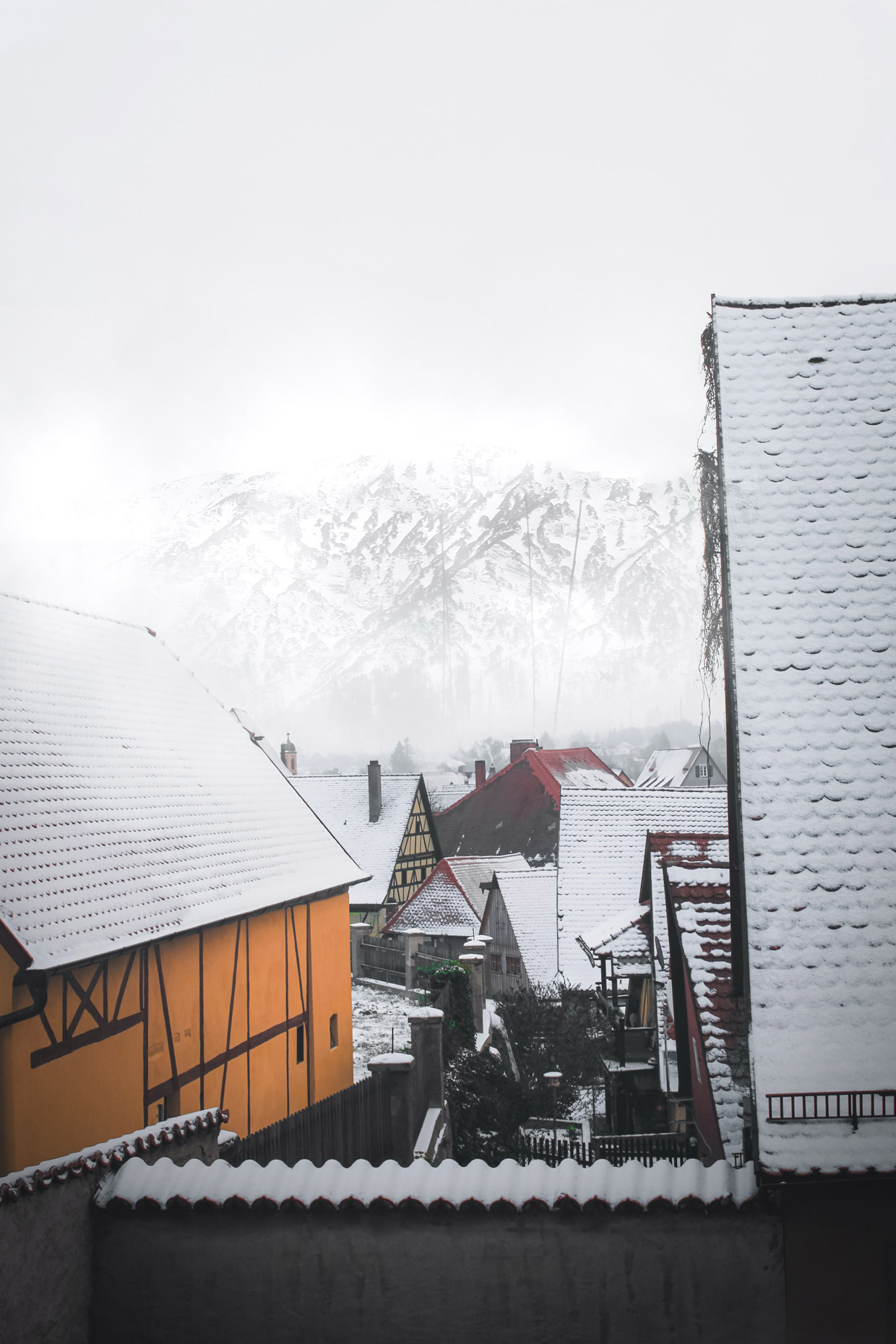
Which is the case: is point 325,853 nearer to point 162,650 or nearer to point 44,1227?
point 162,650

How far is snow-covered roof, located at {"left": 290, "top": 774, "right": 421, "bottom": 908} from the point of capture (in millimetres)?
35094

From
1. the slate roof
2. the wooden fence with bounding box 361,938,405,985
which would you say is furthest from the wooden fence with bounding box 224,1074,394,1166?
the slate roof

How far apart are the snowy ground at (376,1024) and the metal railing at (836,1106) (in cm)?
1212

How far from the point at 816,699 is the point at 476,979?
1597cm

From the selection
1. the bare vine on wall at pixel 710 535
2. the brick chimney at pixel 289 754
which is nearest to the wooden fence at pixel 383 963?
the brick chimney at pixel 289 754

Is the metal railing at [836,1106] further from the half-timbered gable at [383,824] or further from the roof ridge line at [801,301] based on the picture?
the half-timbered gable at [383,824]

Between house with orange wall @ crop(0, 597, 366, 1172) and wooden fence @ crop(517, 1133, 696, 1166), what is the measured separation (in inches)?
143

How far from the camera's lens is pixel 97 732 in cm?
1222

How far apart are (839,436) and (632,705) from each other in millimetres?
164743

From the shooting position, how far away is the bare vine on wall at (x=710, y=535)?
22.4 feet

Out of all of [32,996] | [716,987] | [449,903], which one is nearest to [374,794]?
[449,903]

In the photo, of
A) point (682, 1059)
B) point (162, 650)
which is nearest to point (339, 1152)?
point (682, 1059)

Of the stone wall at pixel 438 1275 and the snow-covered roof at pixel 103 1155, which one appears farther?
the stone wall at pixel 438 1275

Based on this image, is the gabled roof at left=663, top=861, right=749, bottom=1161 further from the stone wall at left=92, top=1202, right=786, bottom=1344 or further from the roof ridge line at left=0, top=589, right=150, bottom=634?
the roof ridge line at left=0, top=589, right=150, bottom=634
